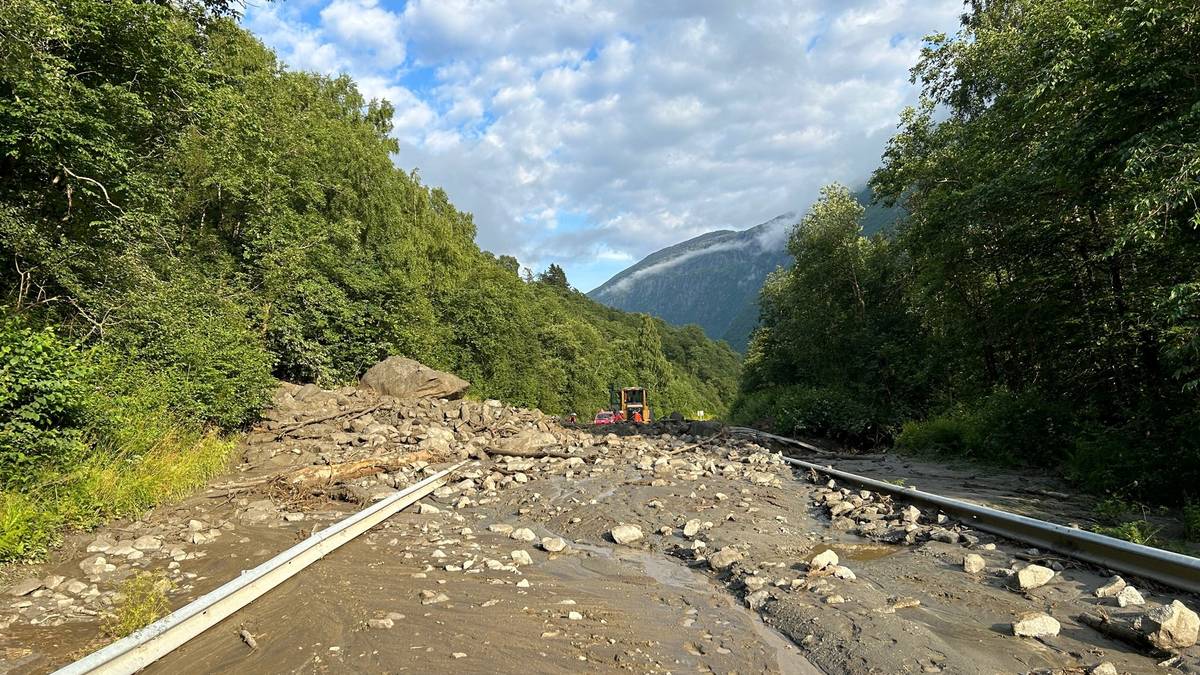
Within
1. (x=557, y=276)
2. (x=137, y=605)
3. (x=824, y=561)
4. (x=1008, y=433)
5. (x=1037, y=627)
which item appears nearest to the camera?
(x=1037, y=627)

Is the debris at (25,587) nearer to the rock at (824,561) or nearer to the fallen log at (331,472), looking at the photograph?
the fallen log at (331,472)

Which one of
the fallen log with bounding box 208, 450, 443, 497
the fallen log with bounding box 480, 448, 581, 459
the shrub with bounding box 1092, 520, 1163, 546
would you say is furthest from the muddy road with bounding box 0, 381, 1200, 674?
the fallen log with bounding box 480, 448, 581, 459

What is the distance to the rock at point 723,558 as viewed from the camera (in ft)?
17.4

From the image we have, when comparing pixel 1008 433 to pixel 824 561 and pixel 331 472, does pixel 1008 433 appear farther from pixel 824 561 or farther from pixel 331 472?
pixel 331 472

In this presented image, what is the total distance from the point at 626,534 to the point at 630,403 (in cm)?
3539

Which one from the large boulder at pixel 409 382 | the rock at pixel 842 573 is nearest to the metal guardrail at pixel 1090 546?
the rock at pixel 842 573

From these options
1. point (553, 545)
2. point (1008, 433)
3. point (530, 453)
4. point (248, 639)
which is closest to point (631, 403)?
point (530, 453)

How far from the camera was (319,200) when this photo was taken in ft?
67.8

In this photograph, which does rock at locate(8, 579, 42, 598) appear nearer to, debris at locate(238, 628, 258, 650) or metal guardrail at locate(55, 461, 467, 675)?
metal guardrail at locate(55, 461, 467, 675)

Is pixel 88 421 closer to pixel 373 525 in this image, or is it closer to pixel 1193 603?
pixel 373 525

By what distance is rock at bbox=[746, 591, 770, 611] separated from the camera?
4309 mm

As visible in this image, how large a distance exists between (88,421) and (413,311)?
1811cm

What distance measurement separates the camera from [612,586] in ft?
16.4

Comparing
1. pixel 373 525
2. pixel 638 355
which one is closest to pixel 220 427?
pixel 373 525
